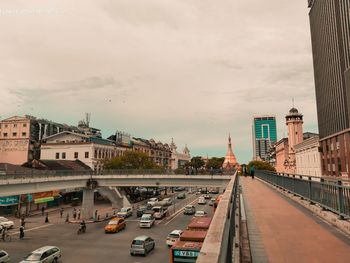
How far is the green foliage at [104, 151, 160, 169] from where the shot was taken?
71300mm

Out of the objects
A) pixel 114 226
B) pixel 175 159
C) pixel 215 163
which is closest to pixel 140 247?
pixel 114 226

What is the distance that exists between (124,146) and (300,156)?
63.1 m

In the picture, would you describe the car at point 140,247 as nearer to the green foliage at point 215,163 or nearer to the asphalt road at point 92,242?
the asphalt road at point 92,242

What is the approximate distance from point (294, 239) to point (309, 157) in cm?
9267


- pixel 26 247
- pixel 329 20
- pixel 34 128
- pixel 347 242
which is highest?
pixel 329 20

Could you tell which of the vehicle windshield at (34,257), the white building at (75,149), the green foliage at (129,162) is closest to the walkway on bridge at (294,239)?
the vehicle windshield at (34,257)

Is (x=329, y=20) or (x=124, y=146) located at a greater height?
(x=329, y=20)

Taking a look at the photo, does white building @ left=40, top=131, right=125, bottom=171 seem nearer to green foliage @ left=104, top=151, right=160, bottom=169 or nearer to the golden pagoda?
green foliage @ left=104, top=151, right=160, bottom=169

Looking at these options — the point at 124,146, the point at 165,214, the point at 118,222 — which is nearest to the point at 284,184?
the point at 118,222

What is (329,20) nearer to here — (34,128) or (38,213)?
(38,213)

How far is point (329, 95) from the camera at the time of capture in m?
74.5

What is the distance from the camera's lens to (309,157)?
91.4 m

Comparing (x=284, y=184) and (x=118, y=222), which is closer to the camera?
(x=284, y=184)

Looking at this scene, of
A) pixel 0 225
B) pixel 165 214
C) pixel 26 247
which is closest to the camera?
pixel 26 247
